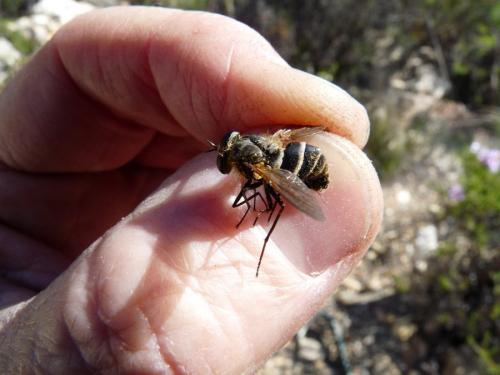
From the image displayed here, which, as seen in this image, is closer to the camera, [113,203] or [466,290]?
[113,203]

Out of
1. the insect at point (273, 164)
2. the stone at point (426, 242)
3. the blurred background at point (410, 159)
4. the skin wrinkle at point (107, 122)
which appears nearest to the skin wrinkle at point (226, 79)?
the insect at point (273, 164)

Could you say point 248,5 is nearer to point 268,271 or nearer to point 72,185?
point 72,185

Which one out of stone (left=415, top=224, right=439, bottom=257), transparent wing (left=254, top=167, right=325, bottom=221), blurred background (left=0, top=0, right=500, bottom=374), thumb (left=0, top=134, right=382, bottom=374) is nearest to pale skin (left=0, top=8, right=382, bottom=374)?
thumb (left=0, top=134, right=382, bottom=374)

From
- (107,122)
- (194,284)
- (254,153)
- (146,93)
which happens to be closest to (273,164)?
(254,153)

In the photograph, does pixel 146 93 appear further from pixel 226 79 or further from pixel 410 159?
pixel 410 159

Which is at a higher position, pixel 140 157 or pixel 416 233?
pixel 140 157

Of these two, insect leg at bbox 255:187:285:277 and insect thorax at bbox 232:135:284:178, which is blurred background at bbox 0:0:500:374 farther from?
insect leg at bbox 255:187:285:277

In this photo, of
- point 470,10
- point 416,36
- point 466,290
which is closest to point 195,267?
point 466,290
